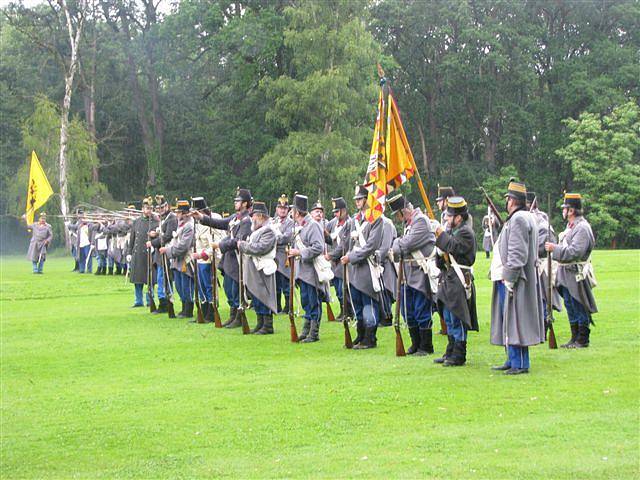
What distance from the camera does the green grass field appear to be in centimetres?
791

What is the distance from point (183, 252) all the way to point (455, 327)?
788 cm

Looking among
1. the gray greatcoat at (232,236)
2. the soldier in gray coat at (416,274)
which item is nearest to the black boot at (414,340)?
the soldier in gray coat at (416,274)

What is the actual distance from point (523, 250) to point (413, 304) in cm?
270

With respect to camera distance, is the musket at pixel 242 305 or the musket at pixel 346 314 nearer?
the musket at pixel 346 314

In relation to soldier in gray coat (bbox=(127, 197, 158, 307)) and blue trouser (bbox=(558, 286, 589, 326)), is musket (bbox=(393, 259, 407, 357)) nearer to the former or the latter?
blue trouser (bbox=(558, 286, 589, 326))

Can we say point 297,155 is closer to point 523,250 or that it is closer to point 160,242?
point 160,242

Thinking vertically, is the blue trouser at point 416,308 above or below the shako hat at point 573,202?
below

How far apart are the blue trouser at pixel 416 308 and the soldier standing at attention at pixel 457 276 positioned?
1.13m

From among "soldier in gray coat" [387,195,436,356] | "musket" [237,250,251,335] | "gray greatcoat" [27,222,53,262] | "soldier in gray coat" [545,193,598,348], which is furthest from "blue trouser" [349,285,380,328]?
"gray greatcoat" [27,222,53,262]

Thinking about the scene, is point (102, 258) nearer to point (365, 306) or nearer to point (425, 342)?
point (365, 306)

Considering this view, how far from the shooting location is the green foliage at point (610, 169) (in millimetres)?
54719

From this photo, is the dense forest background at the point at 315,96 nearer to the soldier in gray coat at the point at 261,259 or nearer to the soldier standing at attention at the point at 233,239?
the soldier standing at attention at the point at 233,239

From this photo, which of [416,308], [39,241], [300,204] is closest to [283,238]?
[300,204]

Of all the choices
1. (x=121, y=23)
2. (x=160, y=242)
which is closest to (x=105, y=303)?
(x=160, y=242)
